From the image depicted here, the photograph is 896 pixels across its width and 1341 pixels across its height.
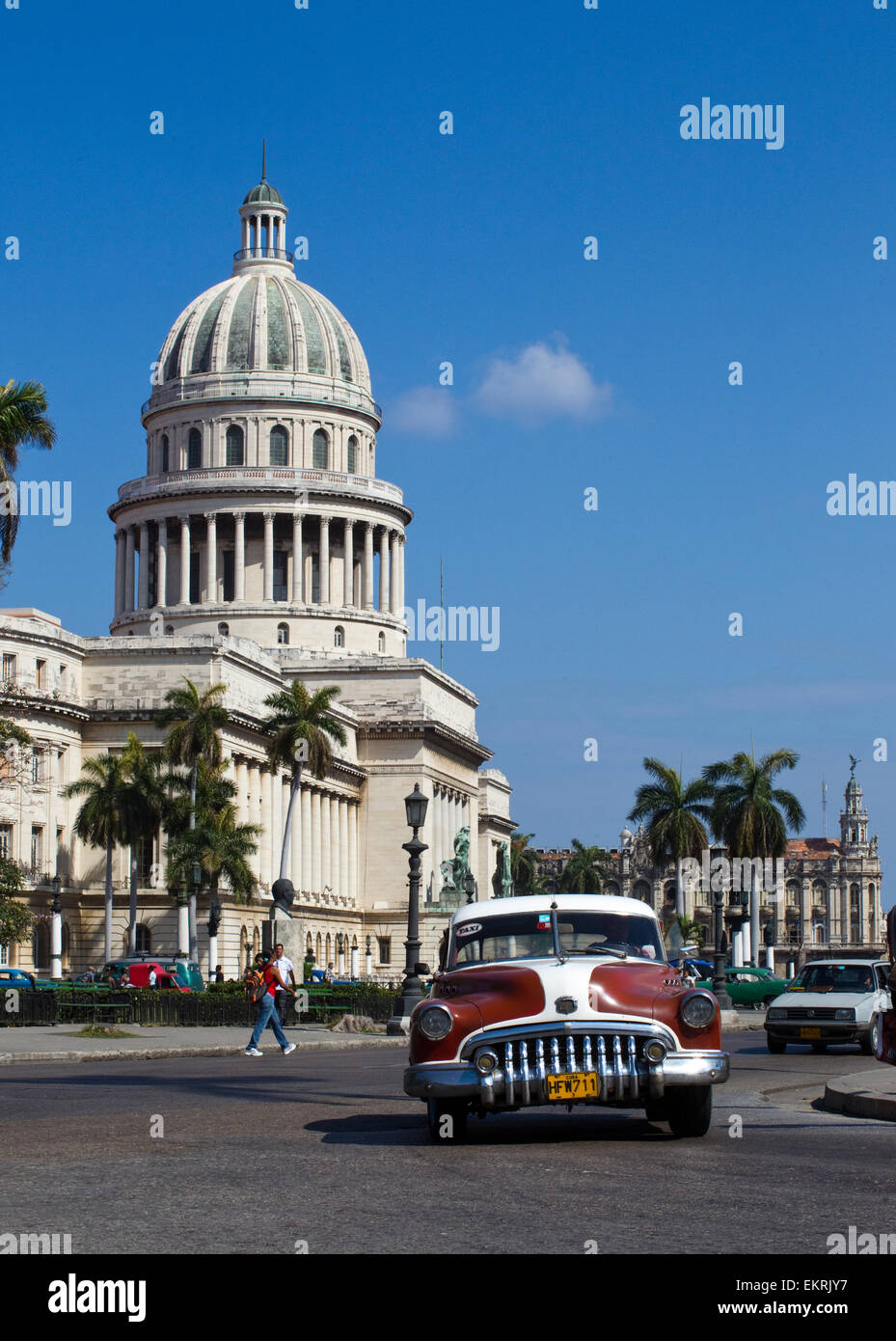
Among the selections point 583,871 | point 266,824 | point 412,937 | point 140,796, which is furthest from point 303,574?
point 412,937

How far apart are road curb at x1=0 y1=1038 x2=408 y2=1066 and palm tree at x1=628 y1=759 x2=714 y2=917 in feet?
186

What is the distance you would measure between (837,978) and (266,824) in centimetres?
5995

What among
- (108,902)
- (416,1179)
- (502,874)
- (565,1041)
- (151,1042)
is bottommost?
(151,1042)

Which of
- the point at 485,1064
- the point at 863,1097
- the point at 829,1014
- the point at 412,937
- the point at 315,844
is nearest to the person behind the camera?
the point at 485,1064

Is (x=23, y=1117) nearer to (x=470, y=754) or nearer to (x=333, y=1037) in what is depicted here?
(x=333, y=1037)

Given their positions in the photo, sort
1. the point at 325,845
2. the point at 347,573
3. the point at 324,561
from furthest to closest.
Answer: the point at 347,573, the point at 324,561, the point at 325,845

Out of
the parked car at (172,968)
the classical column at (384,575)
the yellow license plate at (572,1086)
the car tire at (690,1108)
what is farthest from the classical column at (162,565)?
the yellow license plate at (572,1086)

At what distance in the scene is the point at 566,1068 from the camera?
13.8m

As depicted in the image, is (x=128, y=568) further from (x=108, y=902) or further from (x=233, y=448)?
(x=108, y=902)

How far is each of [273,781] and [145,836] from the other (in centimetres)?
1705

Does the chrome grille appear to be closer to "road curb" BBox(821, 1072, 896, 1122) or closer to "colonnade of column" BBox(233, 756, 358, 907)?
"road curb" BBox(821, 1072, 896, 1122)

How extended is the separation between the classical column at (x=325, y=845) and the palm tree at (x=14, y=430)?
58170 millimetres

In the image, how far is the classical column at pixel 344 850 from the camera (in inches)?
4107

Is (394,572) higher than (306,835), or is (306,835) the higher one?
(394,572)
